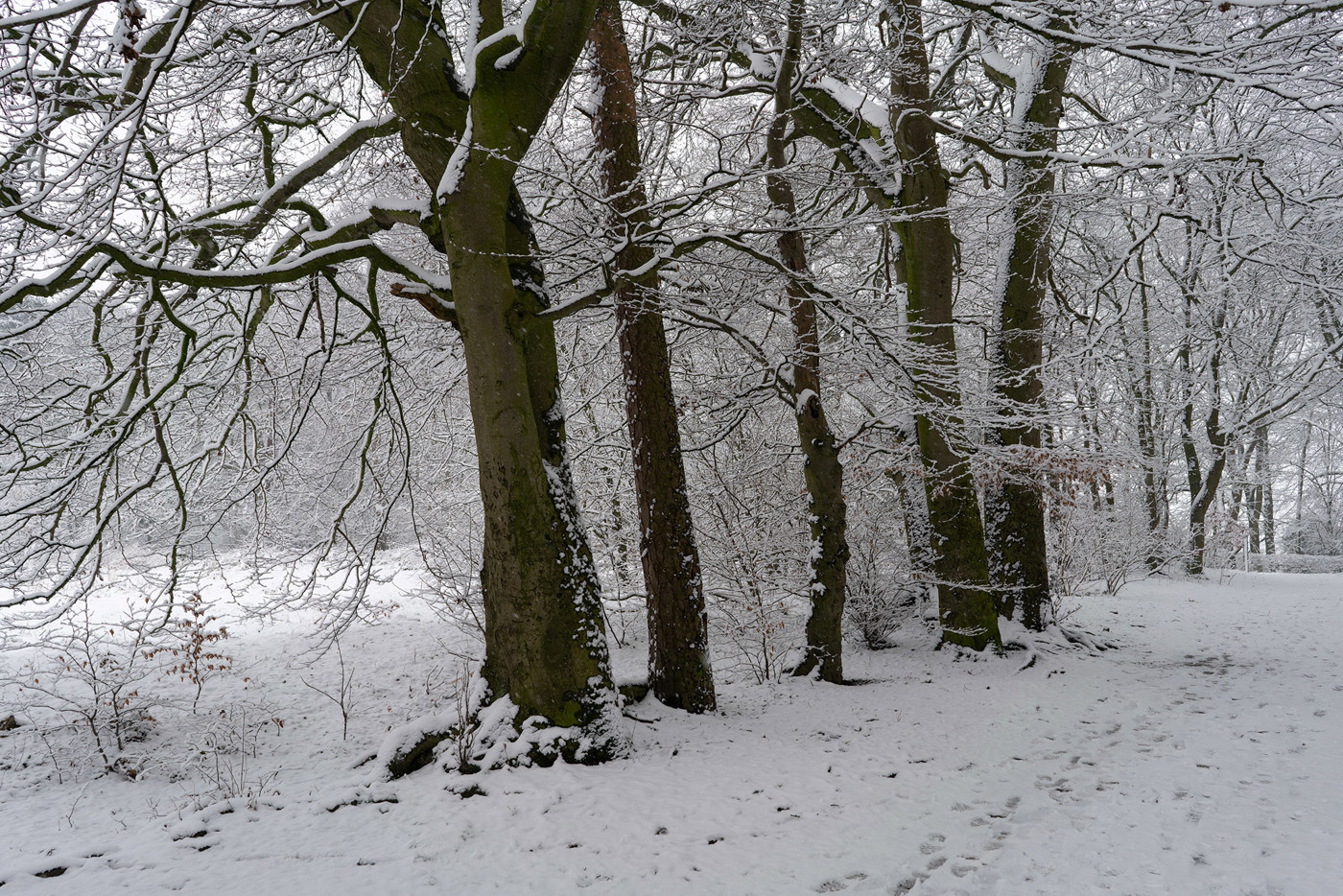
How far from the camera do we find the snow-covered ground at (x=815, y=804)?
10.6 feet

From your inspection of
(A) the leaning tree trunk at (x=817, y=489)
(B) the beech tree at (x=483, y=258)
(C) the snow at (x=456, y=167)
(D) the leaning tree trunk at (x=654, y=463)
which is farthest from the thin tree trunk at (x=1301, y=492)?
(C) the snow at (x=456, y=167)

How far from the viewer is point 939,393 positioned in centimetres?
720

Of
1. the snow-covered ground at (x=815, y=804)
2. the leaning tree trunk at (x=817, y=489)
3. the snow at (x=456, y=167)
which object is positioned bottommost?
the snow-covered ground at (x=815, y=804)

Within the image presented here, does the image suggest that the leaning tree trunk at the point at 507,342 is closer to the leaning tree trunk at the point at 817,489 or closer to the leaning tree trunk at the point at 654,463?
the leaning tree trunk at the point at 654,463

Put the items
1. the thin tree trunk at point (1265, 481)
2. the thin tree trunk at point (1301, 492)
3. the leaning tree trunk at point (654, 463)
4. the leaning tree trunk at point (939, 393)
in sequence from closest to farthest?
the leaning tree trunk at point (654, 463)
the leaning tree trunk at point (939, 393)
the thin tree trunk at point (1265, 481)
the thin tree trunk at point (1301, 492)

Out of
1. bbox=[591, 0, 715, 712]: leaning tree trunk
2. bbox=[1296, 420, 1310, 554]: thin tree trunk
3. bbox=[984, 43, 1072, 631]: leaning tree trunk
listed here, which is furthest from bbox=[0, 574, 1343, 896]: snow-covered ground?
bbox=[1296, 420, 1310, 554]: thin tree trunk

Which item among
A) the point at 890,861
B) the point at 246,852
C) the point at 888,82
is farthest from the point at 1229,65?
the point at 246,852

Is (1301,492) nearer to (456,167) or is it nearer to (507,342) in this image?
(507,342)

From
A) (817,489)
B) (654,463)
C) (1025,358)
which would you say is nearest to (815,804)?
(654,463)

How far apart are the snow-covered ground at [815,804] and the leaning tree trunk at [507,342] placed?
2.07 ft

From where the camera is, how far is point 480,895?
3096mm

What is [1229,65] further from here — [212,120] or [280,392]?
[280,392]

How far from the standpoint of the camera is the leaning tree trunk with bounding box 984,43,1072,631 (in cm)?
792

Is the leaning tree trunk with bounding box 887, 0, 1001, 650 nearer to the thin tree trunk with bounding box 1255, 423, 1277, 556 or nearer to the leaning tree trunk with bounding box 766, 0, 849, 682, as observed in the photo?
the leaning tree trunk with bounding box 766, 0, 849, 682
